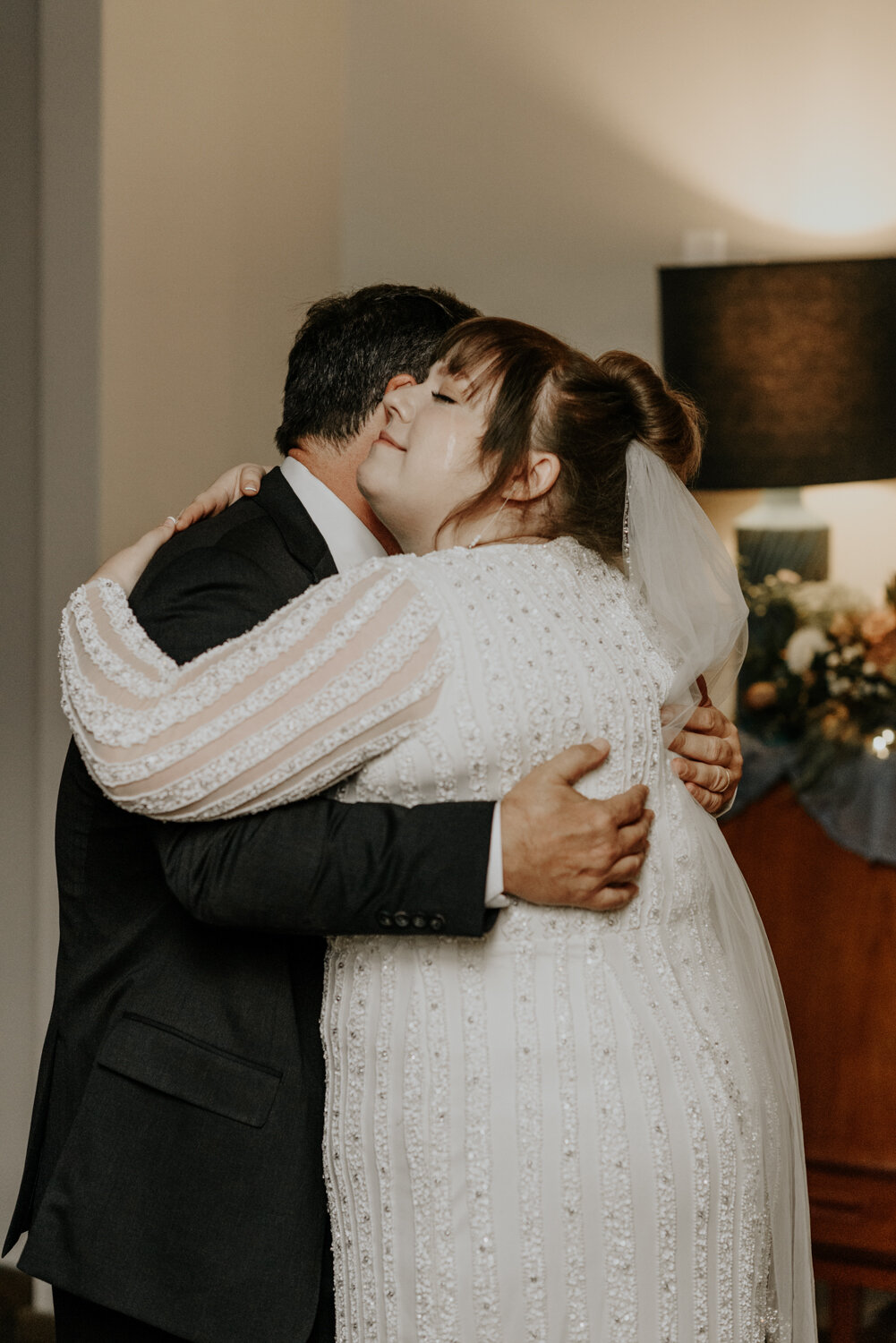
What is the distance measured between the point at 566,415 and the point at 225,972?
78 cm

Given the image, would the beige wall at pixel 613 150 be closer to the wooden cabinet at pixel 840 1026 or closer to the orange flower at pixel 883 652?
the orange flower at pixel 883 652

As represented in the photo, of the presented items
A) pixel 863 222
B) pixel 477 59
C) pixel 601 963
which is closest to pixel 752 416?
pixel 863 222

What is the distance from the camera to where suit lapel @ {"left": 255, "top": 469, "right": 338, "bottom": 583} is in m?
1.67

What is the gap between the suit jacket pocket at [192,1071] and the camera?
1490 mm

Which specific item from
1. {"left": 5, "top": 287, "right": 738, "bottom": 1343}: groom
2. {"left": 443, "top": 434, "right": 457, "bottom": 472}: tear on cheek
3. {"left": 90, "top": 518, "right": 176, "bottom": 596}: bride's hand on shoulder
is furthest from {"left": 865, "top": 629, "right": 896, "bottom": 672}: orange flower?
{"left": 90, "top": 518, "right": 176, "bottom": 596}: bride's hand on shoulder

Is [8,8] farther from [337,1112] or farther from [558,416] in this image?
[337,1112]

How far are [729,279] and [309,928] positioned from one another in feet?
7.72

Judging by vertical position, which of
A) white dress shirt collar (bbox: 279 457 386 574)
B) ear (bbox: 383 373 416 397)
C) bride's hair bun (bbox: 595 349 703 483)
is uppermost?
ear (bbox: 383 373 416 397)

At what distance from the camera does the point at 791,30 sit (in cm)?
332

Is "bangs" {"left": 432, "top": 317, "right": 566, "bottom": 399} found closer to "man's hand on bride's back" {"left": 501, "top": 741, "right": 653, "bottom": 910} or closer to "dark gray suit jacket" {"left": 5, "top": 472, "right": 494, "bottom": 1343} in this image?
"dark gray suit jacket" {"left": 5, "top": 472, "right": 494, "bottom": 1343}

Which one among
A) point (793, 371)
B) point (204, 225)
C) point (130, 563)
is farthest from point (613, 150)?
point (130, 563)

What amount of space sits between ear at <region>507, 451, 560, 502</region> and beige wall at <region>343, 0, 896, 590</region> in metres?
1.96

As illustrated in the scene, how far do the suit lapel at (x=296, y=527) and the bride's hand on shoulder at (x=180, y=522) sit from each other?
0.05 metres

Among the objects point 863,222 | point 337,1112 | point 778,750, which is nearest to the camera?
point 337,1112
